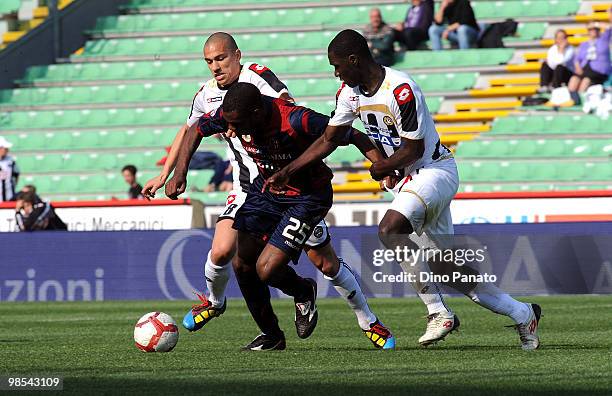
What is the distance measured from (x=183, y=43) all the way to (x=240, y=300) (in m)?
9.75

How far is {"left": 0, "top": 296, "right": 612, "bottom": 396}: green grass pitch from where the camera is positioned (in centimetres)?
664

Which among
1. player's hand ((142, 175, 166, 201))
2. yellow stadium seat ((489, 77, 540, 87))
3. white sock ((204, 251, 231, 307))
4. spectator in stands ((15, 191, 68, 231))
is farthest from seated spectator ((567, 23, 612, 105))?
player's hand ((142, 175, 166, 201))

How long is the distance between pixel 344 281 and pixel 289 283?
44 cm

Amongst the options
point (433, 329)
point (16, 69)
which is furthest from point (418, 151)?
point (16, 69)

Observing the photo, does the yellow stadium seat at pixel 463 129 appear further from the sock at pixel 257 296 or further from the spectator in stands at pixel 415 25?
the sock at pixel 257 296

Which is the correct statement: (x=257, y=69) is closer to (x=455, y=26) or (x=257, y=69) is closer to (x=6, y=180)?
(x=6, y=180)

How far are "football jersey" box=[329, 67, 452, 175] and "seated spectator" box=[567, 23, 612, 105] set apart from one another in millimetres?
13351

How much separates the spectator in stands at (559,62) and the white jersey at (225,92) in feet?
42.5

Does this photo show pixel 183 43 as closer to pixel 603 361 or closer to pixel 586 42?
pixel 586 42

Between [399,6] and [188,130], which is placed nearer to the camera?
[188,130]

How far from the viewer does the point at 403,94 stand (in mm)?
8562

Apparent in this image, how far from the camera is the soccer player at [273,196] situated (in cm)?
848

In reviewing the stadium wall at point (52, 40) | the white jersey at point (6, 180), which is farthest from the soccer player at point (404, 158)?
the stadium wall at point (52, 40)

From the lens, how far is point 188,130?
9180mm
